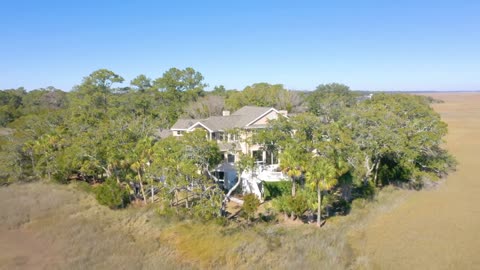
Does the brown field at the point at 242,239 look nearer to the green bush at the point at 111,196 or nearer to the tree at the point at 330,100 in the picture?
the green bush at the point at 111,196

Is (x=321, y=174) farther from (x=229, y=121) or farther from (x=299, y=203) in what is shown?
(x=229, y=121)

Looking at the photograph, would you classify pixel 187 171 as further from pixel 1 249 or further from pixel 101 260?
pixel 1 249

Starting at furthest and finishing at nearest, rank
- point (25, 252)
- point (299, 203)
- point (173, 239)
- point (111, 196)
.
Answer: point (111, 196), point (299, 203), point (173, 239), point (25, 252)

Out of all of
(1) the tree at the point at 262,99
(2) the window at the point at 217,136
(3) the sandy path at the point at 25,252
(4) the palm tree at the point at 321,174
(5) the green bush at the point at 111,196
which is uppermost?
(1) the tree at the point at 262,99

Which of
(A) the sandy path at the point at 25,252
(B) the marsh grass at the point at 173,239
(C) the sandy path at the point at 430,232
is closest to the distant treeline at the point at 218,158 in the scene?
(B) the marsh grass at the point at 173,239

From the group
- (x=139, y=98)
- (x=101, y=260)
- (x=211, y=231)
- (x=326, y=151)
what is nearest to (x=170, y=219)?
(x=211, y=231)

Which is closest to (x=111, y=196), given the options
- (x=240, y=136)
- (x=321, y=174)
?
(x=240, y=136)
